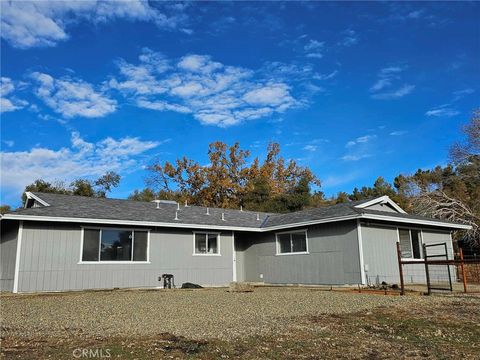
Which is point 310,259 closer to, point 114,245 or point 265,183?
point 114,245

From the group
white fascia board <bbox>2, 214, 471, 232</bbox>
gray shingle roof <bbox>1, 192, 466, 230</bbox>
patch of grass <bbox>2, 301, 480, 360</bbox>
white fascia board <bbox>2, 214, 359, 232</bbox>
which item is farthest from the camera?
gray shingle roof <bbox>1, 192, 466, 230</bbox>

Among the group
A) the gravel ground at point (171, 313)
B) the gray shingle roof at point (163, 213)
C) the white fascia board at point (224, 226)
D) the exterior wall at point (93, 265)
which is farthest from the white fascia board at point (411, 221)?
the exterior wall at point (93, 265)

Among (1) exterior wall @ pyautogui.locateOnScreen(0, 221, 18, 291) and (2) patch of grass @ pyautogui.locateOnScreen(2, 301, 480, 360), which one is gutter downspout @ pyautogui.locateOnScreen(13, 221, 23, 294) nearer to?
(1) exterior wall @ pyautogui.locateOnScreen(0, 221, 18, 291)

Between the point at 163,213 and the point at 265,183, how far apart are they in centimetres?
2136

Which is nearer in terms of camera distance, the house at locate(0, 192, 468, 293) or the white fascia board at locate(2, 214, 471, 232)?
the white fascia board at locate(2, 214, 471, 232)

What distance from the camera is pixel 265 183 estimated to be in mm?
39312

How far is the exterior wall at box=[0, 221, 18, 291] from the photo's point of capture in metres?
14.6

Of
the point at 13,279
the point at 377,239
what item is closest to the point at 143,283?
the point at 13,279

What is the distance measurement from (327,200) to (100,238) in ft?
101

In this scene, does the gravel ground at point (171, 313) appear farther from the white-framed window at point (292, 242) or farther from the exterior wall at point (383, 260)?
the white-framed window at point (292, 242)

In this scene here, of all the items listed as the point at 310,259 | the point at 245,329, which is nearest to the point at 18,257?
the point at 245,329

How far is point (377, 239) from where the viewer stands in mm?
16438
